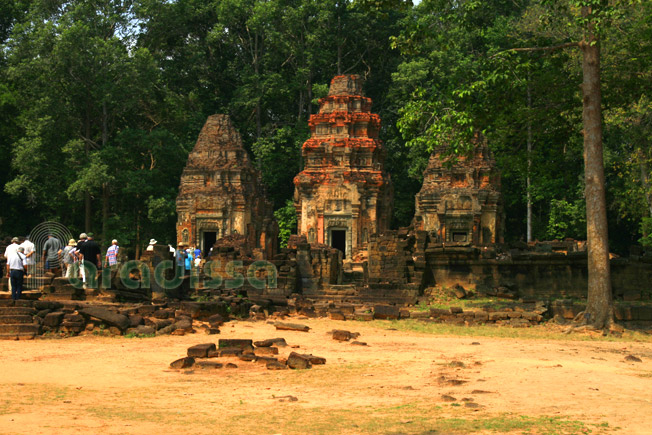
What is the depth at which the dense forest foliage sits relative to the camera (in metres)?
31.8

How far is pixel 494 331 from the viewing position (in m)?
14.0

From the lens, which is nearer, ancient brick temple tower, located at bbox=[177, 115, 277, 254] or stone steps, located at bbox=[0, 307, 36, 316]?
stone steps, located at bbox=[0, 307, 36, 316]

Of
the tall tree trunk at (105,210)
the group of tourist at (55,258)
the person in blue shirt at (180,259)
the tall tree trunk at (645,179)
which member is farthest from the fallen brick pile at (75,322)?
the tall tree trunk at (105,210)

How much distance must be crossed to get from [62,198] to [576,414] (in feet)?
102

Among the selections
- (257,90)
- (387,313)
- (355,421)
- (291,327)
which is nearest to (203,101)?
(257,90)

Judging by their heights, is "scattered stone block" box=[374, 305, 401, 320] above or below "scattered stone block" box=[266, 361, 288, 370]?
above

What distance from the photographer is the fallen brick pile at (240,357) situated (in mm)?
9375

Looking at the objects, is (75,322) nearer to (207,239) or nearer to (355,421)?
(355,421)

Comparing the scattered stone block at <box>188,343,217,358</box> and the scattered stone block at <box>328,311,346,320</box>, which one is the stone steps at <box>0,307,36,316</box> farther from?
the scattered stone block at <box>328,311,346,320</box>

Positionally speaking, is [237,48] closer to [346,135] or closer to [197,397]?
[346,135]

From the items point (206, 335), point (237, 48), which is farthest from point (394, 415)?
point (237, 48)

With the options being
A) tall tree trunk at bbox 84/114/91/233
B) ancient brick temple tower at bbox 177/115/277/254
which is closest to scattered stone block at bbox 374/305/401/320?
ancient brick temple tower at bbox 177/115/277/254

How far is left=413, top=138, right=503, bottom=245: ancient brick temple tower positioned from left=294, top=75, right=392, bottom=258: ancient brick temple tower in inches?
101

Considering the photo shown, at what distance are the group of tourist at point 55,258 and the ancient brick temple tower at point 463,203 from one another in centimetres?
1441
